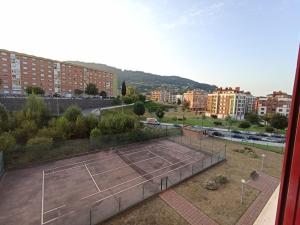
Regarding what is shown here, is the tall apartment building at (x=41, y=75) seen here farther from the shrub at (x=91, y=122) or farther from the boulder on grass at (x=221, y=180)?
the boulder on grass at (x=221, y=180)

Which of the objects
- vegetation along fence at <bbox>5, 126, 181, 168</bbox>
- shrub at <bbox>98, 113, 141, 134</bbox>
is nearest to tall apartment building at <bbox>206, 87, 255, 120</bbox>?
vegetation along fence at <bbox>5, 126, 181, 168</bbox>

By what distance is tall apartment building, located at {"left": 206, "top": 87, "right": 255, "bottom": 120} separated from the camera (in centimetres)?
6606

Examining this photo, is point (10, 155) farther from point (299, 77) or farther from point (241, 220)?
point (299, 77)

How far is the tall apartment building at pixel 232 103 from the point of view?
66.1 meters

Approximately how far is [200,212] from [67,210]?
7532 mm

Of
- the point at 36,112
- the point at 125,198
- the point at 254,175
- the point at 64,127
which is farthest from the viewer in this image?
the point at 36,112

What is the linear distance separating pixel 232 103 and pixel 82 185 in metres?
65.1

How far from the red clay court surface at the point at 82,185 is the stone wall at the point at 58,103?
13.5m

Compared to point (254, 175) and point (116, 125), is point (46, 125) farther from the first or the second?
point (254, 175)

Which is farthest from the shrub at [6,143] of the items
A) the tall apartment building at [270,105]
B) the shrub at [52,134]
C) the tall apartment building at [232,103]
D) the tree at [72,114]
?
the tall apartment building at [270,105]

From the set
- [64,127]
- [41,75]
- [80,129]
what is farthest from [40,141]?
[41,75]

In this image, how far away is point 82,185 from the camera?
→ 12.5 m

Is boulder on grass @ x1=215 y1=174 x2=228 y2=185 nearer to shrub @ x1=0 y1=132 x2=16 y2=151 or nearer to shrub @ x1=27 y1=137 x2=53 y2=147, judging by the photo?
shrub @ x1=27 y1=137 x2=53 y2=147

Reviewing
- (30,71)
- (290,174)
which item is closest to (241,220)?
(290,174)
